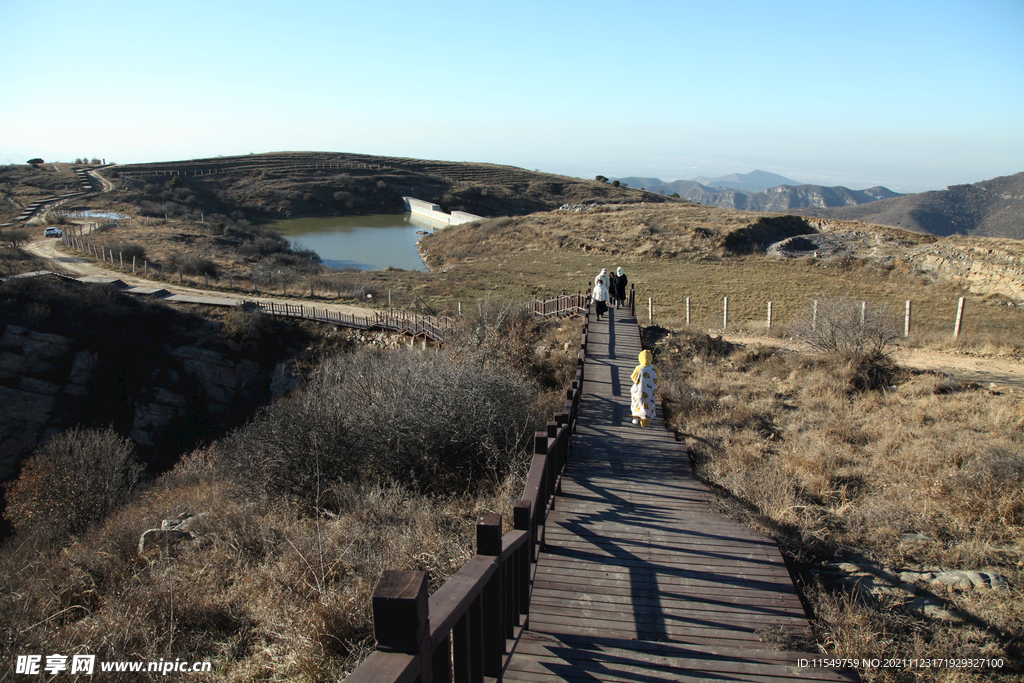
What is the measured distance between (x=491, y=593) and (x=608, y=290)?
13109 mm

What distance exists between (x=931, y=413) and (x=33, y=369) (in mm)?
27147

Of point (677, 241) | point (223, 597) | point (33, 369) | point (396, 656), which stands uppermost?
point (677, 241)

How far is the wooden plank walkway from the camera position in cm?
330

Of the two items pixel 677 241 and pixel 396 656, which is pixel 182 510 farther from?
pixel 677 241

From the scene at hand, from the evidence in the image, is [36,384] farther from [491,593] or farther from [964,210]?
[964,210]

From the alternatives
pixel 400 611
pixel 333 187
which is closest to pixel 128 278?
pixel 400 611

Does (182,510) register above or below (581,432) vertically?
below

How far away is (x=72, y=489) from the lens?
11062 millimetres

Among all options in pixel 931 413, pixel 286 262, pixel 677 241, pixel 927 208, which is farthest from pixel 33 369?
pixel 927 208

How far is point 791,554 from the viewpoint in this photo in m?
4.76

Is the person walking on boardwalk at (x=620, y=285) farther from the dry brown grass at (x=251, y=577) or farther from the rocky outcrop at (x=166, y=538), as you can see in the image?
the rocky outcrop at (x=166, y=538)

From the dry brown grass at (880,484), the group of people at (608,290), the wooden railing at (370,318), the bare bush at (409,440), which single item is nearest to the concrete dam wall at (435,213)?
the wooden railing at (370,318)

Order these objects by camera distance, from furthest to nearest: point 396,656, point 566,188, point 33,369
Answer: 1. point 566,188
2. point 33,369
3. point 396,656

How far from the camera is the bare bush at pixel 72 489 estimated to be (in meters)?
10.2
